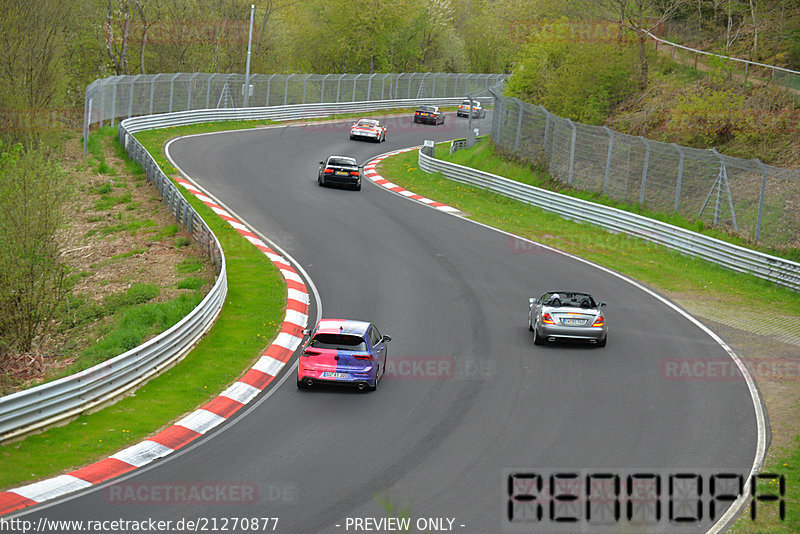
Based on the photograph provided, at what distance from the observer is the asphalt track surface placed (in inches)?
446

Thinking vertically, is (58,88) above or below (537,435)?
above

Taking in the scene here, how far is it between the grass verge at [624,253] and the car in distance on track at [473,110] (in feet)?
91.7

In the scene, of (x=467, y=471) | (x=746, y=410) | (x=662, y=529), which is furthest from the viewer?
(x=746, y=410)

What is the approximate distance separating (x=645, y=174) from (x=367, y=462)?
21.5 meters

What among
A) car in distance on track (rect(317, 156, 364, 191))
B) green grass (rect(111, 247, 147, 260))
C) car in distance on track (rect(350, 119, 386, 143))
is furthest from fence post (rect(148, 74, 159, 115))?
green grass (rect(111, 247, 147, 260))

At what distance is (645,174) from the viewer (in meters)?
31.1

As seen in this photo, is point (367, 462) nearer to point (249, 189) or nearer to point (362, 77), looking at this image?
point (249, 189)

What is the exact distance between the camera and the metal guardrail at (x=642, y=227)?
2523cm

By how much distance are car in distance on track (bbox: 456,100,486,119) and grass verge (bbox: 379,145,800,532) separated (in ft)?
91.7

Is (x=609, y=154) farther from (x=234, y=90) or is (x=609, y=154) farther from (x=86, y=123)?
(x=234, y=90)

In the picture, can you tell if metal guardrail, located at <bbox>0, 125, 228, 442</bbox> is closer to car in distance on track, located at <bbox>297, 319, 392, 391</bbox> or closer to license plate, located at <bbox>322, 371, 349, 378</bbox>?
car in distance on track, located at <bbox>297, 319, 392, 391</bbox>

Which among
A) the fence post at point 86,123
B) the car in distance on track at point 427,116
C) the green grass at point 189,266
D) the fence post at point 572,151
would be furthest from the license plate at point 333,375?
the car in distance on track at point 427,116

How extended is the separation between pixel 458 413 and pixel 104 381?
19.7ft

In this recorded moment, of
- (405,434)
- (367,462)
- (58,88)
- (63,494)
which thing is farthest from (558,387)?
(58,88)
